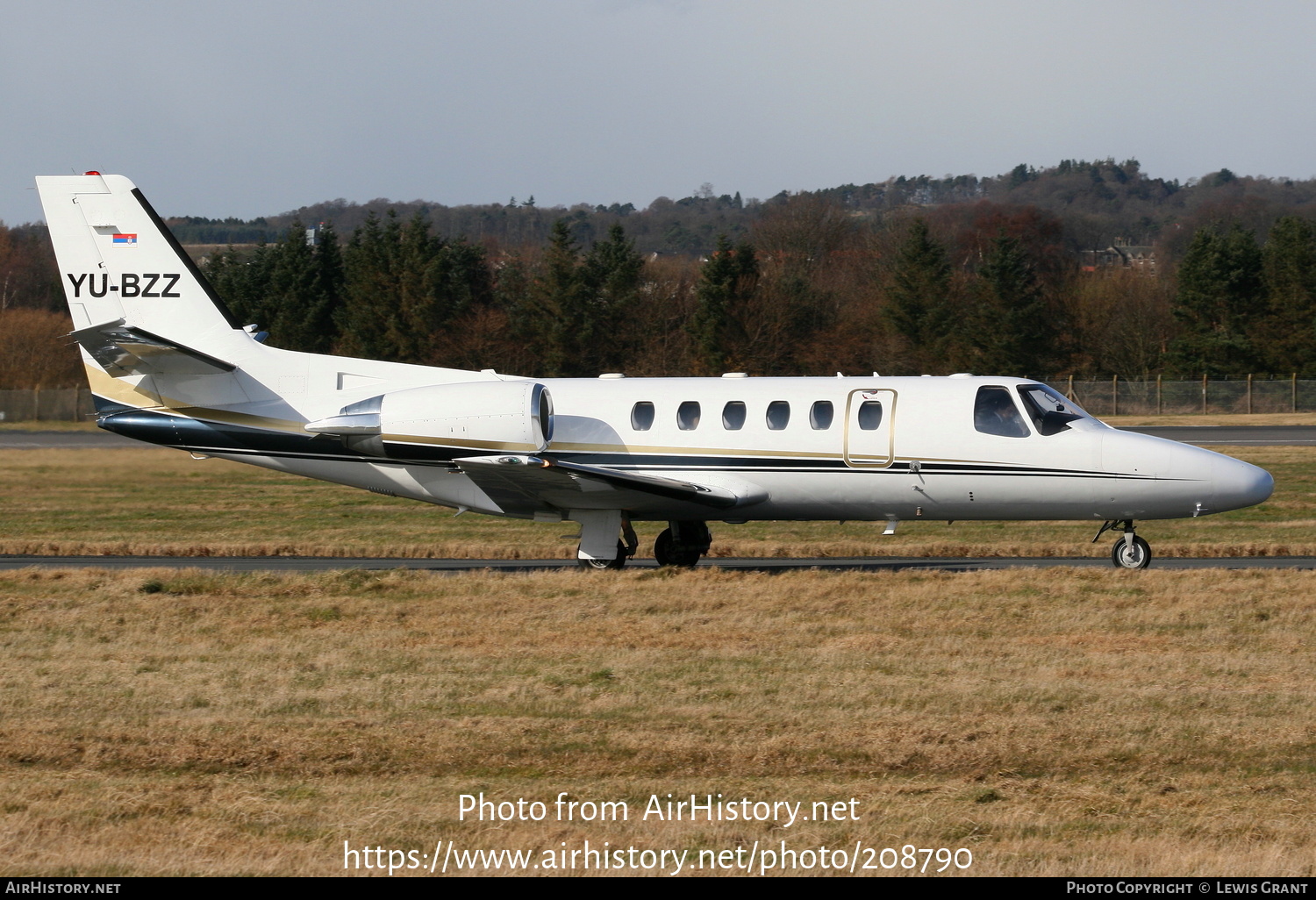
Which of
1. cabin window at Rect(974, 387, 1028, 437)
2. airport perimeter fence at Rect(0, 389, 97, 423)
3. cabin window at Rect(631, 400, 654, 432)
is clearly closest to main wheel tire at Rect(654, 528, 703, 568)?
cabin window at Rect(631, 400, 654, 432)

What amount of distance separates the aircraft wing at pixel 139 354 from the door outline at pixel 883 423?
30.8 feet

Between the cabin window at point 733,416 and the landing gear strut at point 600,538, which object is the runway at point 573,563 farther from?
the cabin window at point 733,416

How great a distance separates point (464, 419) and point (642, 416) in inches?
103

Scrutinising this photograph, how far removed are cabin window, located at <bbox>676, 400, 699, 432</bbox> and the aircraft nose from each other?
282 inches

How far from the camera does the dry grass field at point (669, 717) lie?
794cm

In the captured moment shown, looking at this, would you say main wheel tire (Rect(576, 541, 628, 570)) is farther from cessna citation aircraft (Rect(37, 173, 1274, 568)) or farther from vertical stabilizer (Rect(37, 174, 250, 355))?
vertical stabilizer (Rect(37, 174, 250, 355))

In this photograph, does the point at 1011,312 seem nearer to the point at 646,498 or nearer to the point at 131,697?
the point at 646,498

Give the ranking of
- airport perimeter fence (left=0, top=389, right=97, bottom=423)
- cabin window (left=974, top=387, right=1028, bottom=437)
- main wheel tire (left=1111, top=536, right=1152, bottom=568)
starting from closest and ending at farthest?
1. cabin window (left=974, top=387, right=1028, bottom=437)
2. main wheel tire (left=1111, top=536, right=1152, bottom=568)
3. airport perimeter fence (left=0, top=389, right=97, bottom=423)

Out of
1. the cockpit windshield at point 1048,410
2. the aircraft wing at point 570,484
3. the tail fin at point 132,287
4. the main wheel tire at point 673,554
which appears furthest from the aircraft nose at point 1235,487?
the tail fin at point 132,287

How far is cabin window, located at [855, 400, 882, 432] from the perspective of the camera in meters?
19.3

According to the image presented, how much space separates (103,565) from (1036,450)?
570 inches

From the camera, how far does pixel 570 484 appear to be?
1927cm

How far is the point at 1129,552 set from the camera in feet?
63.6

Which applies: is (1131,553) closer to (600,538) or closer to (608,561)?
(608,561)
